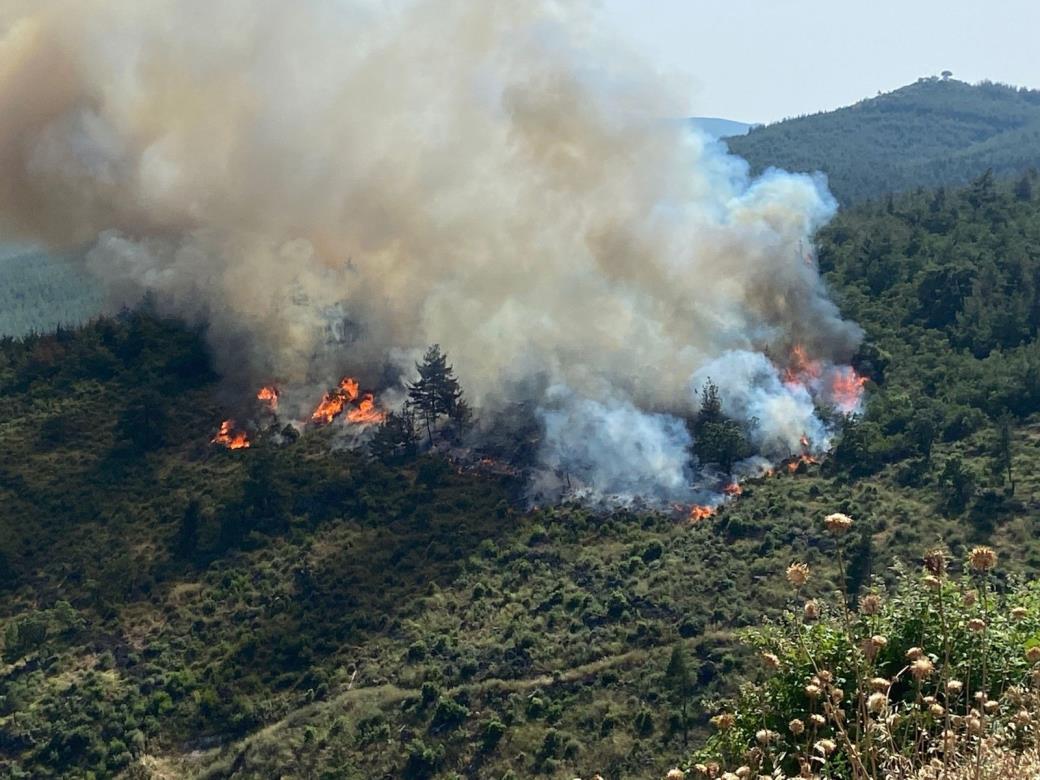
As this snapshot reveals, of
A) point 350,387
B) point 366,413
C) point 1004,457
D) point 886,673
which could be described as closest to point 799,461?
point 1004,457

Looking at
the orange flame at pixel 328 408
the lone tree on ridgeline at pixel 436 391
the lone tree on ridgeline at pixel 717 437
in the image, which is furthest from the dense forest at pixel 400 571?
the lone tree on ridgeline at pixel 436 391

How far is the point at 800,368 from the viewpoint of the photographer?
9162 cm

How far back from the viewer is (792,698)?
1664cm

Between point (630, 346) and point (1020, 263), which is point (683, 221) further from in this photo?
point (1020, 263)

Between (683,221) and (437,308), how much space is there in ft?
78.9

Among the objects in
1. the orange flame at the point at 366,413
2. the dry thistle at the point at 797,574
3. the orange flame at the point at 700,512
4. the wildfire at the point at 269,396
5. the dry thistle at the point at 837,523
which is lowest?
the orange flame at the point at 700,512

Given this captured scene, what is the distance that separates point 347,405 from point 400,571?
2378cm

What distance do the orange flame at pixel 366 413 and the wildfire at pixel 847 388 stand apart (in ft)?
124

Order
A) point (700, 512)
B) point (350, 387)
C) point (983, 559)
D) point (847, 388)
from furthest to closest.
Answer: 1. point (350, 387)
2. point (847, 388)
3. point (700, 512)
4. point (983, 559)

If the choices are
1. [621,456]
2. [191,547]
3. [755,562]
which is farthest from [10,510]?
[755,562]

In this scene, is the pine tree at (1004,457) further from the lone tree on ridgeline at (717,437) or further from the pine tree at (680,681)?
the pine tree at (680,681)

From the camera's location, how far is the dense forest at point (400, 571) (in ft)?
185

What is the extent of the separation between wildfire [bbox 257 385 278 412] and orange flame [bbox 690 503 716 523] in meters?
37.9

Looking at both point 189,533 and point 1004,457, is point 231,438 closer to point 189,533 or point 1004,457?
point 189,533
